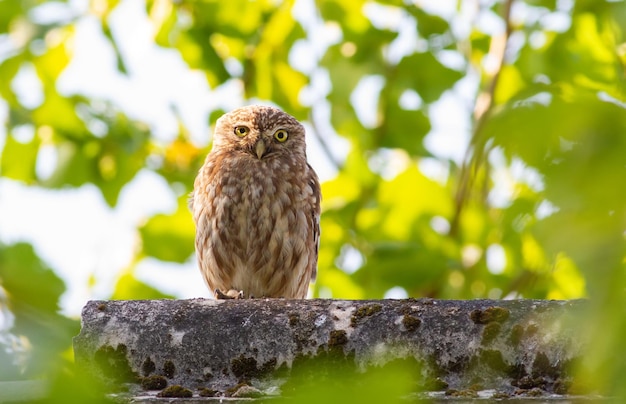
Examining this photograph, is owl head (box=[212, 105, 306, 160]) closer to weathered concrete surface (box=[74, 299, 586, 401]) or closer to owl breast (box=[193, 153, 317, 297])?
owl breast (box=[193, 153, 317, 297])

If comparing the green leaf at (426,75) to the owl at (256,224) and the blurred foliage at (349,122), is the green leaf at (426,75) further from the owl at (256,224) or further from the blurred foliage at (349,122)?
the owl at (256,224)

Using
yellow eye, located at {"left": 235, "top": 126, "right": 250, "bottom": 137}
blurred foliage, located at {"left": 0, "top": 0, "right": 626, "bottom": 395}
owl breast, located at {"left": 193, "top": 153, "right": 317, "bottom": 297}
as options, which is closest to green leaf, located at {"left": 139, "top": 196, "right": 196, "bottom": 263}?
blurred foliage, located at {"left": 0, "top": 0, "right": 626, "bottom": 395}

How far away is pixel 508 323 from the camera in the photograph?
2600 mm

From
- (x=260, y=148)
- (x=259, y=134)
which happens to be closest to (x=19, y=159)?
(x=259, y=134)

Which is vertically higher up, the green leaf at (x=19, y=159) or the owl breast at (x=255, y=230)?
the green leaf at (x=19, y=159)

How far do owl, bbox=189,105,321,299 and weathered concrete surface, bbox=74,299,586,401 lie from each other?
3.24 meters

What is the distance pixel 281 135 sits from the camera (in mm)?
7133

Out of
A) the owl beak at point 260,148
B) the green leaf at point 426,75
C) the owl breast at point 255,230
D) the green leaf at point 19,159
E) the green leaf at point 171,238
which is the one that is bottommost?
the owl breast at point 255,230

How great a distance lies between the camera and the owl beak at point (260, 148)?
6.76 metres

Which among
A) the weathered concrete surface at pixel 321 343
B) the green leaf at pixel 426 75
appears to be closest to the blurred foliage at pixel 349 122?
the green leaf at pixel 426 75

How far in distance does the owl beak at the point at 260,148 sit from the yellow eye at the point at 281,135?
0.67 feet

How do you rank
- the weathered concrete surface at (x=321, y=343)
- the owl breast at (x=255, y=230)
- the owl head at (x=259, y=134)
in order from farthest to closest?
the owl head at (x=259, y=134)
the owl breast at (x=255, y=230)
the weathered concrete surface at (x=321, y=343)

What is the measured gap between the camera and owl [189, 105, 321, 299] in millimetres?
6242

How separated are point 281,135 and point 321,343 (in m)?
4.54
